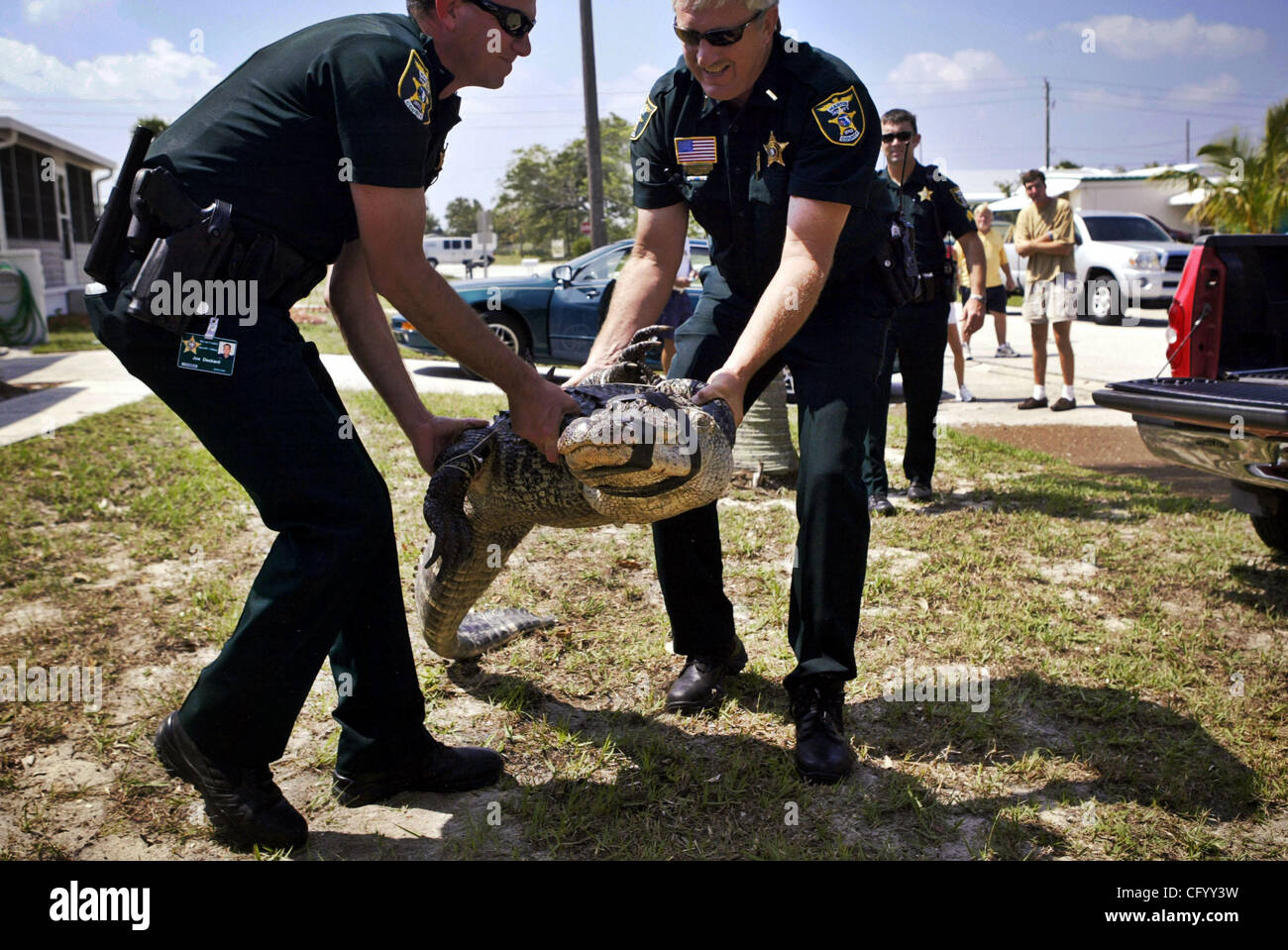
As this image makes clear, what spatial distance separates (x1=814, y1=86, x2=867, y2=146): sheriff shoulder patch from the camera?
2488 mm

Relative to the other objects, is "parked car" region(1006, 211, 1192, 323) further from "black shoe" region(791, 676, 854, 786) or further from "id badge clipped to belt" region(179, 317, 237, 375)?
"id badge clipped to belt" region(179, 317, 237, 375)

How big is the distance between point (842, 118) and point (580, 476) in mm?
1225

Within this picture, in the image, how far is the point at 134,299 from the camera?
77.6 inches

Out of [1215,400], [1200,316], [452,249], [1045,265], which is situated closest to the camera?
[1215,400]

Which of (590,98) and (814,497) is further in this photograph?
(590,98)

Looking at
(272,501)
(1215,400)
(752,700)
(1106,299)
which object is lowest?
(752,700)

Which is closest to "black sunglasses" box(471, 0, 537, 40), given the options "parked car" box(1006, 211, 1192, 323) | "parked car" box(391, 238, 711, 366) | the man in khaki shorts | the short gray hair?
the short gray hair

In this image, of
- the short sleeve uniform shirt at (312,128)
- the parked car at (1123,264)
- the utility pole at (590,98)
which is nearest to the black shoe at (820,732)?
the short sleeve uniform shirt at (312,128)

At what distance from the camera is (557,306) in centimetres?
1005

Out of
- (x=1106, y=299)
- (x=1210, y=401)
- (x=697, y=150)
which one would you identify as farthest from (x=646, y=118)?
(x=1106, y=299)

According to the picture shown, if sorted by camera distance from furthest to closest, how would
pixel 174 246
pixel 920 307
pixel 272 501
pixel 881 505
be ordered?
1. pixel 920 307
2. pixel 881 505
3. pixel 272 501
4. pixel 174 246

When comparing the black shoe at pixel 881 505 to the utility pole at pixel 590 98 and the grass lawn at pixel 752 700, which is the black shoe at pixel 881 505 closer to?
the grass lawn at pixel 752 700

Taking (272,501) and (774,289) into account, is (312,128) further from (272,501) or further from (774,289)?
(774,289)

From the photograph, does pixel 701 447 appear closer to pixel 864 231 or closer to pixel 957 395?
pixel 864 231
